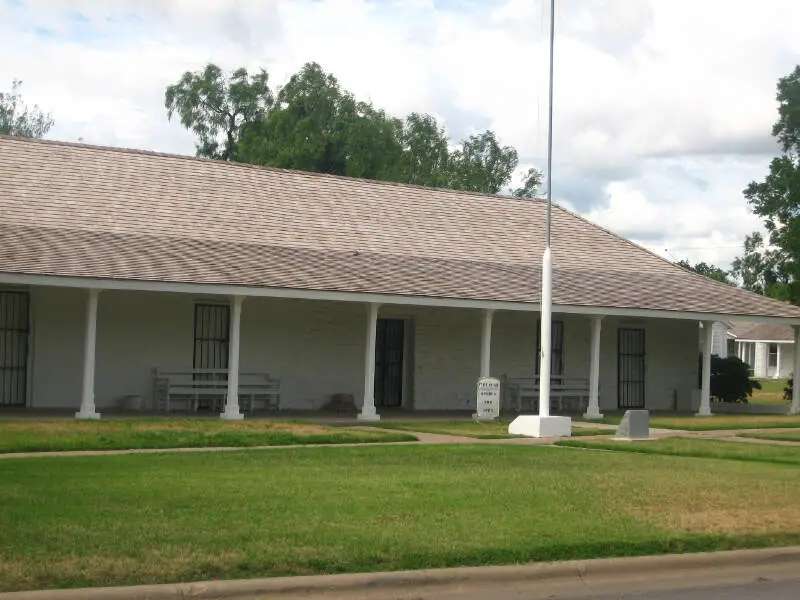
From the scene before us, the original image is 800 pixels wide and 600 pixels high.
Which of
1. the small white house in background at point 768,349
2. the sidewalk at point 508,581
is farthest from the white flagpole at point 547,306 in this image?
the small white house in background at point 768,349

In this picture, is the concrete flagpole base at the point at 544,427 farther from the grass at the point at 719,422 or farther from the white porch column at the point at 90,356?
the white porch column at the point at 90,356

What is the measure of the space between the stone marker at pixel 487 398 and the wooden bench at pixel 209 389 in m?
4.70

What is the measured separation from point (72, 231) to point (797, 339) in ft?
57.3

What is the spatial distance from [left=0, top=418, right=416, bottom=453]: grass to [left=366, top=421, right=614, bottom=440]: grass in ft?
5.12

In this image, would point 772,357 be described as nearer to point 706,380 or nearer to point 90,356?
point 706,380

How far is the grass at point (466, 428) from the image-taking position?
22.5 m

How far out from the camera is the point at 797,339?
31453 mm

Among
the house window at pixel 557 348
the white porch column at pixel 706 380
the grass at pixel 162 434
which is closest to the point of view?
the grass at pixel 162 434

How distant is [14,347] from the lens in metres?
25.1

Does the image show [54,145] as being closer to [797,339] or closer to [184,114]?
[797,339]

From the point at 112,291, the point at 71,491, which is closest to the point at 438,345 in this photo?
the point at 112,291

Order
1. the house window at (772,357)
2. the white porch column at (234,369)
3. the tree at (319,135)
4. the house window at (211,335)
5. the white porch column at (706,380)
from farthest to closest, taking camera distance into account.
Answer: the house window at (772,357)
the tree at (319,135)
the white porch column at (706,380)
the house window at (211,335)
the white porch column at (234,369)

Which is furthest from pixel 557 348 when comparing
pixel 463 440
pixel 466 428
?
pixel 463 440

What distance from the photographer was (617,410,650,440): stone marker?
2180 cm
